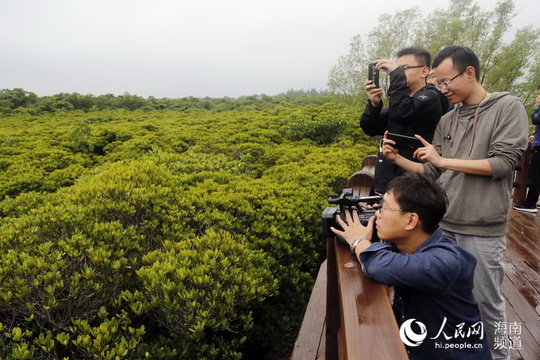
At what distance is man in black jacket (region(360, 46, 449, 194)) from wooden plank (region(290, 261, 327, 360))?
993mm

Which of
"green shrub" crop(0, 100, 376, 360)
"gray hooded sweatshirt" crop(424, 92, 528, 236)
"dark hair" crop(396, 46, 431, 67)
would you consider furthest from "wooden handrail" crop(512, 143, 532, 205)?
"gray hooded sweatshirt" crop(424, 92, 528, 236)

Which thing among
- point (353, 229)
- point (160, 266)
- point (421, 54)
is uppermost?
point (421, 54)

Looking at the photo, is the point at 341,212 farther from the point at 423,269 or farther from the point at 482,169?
the point at 482,169

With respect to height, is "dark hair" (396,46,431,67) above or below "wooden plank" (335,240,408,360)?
above

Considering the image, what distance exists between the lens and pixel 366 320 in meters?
1.04

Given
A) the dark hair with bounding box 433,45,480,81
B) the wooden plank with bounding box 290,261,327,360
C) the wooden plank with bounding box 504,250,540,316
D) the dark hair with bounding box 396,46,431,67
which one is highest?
the dark hair with bounding box 396,46,431,67

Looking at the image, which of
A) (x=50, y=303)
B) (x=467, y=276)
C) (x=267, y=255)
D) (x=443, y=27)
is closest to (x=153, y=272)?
(x=50, y=303)

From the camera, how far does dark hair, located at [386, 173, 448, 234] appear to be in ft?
4.81

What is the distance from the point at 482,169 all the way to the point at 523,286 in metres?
2.12

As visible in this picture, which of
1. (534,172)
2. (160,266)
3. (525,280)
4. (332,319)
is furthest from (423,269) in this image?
(534,172)

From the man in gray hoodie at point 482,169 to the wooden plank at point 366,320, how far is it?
89 centimetres

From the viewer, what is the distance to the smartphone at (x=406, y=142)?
80.0 inches

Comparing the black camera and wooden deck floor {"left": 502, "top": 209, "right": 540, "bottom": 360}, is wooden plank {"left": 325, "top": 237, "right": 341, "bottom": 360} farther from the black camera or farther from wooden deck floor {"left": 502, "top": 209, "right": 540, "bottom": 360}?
wooden deck floor {"left": 502, "top": 209, "right": 540, "bottom": 360}

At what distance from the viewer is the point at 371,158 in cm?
412
